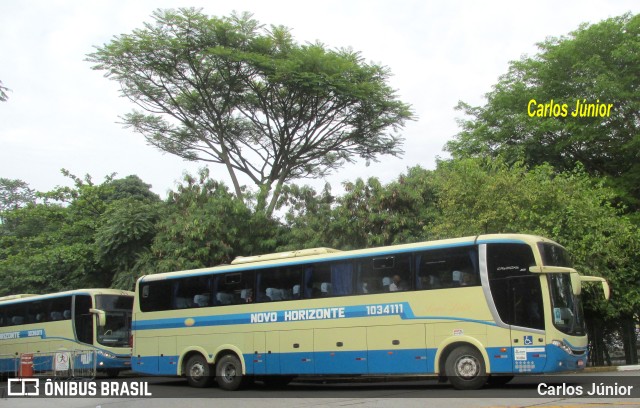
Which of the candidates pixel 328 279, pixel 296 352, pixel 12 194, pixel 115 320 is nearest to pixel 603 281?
pixel 328 279

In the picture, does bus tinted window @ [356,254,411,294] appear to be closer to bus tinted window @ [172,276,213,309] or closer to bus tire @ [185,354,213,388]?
bus tinted window @ [172,276,213,309]

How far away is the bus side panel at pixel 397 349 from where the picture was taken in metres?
14.0

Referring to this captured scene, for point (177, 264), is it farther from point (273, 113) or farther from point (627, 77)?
point (627, 77)

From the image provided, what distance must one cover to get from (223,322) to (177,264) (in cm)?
793

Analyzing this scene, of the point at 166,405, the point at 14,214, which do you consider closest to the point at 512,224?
the point at 166,405

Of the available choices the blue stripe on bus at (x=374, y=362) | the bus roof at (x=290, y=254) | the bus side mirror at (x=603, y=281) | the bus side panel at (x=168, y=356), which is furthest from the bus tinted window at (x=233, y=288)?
the bus side mirror at (x=603, y=281)

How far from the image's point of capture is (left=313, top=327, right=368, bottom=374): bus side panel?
48.4 feet

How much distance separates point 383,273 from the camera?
14.7m

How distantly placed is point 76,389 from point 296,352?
6.33 meters

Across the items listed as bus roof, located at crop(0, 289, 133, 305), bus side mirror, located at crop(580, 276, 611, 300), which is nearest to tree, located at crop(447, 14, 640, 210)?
bus side mirror, located at crop(580, 276, 611, 300)

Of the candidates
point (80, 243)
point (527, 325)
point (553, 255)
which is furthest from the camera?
point (80, 243)

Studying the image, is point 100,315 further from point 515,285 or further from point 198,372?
point 515,285

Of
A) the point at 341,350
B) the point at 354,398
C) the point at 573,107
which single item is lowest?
the point at 354,398

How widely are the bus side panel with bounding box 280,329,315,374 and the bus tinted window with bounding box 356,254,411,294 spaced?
1.89m
